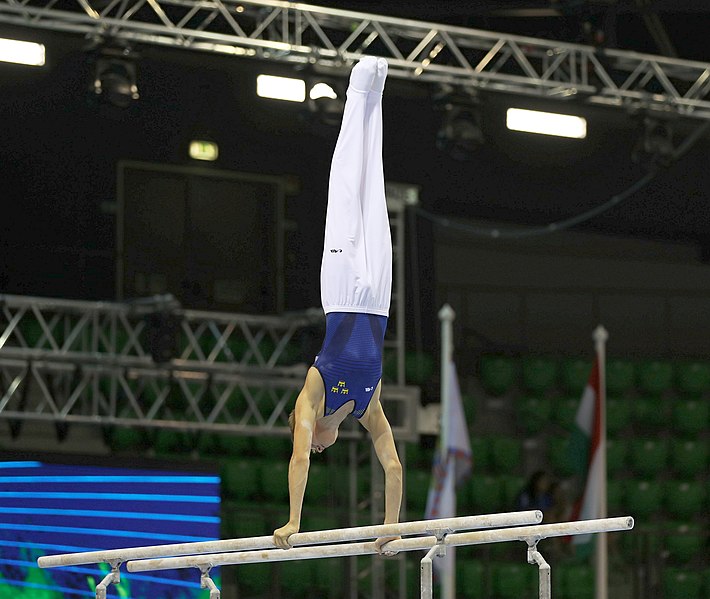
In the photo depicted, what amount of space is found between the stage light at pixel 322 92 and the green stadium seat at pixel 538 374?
4.73m

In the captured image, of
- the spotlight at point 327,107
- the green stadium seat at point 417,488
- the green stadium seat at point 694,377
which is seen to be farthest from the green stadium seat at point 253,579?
the green stadium seat at point 694,377

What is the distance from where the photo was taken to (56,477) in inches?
340

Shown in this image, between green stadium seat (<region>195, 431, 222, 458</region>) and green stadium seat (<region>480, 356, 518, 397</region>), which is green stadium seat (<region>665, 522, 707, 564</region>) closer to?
green stadium seat (<region>480, 356, 518, 397</region>)

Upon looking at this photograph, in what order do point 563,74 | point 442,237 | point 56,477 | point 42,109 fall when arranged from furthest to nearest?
1. point 442,237
2. point 42,109
3. point 563,74
4. point 56,477

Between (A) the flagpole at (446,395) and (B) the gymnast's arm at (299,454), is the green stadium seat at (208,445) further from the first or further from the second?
(B) the gymnast's arm at (299,454)

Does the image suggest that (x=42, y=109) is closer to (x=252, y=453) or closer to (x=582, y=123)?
(x=252, y=453)

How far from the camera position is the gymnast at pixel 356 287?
4832 mm

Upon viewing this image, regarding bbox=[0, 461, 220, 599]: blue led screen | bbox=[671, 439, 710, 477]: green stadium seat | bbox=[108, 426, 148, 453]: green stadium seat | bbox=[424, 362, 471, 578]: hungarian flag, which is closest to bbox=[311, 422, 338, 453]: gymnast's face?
bbox=[0, 461, 220, 599]: blue led screen

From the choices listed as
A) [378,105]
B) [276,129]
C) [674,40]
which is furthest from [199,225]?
[378,105]

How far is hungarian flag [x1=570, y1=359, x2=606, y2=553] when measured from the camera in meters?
10.3

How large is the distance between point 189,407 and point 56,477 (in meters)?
2.50

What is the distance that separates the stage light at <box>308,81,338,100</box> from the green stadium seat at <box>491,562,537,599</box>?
15.1 feet

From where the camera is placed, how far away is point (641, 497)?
1229 centimetres

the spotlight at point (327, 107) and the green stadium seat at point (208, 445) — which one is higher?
the spotlight at point (327, 107)
